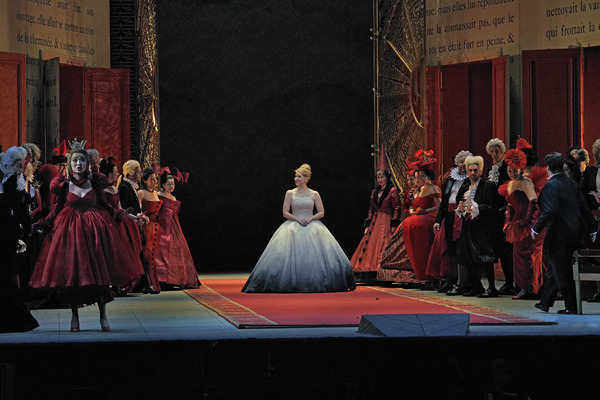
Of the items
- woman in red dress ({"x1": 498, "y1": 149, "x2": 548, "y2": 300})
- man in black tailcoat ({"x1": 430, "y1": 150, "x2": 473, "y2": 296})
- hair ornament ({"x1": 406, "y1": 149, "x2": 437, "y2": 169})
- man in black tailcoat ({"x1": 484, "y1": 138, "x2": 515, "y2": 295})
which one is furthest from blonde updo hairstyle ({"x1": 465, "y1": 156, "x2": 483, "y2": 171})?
hair ornament ({"x1": 406, "y1": 149, "x2": 437, "y2": 169})

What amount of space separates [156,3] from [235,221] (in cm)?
341

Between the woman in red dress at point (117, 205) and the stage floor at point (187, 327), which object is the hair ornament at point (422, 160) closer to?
the stage floor at point (187, 327)

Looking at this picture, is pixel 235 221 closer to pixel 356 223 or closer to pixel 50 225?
pixel 356 223

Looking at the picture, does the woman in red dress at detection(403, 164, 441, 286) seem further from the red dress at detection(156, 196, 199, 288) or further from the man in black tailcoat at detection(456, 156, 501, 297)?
the red dress at detection(156, 196, 199, 288)

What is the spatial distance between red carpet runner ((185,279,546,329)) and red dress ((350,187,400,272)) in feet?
1.99

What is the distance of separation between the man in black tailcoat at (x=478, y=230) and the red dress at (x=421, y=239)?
3.55 feet

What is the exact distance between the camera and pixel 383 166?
1374 cm

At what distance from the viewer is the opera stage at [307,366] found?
20.0 ft

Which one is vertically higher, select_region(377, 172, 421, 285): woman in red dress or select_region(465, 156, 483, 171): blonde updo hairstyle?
select_region(465, 156, 483, 171): blonde updo hairstyle

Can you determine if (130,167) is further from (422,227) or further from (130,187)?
(422,227)

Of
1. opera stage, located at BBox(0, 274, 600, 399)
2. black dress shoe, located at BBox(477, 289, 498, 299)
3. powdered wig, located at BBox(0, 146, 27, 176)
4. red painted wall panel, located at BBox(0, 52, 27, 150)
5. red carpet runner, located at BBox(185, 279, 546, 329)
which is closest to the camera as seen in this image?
opera stage, located at BBox(0, 274, 600, 399)

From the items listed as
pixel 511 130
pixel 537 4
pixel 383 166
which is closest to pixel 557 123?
pixel 511 130

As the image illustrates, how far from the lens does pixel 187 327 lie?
742cm

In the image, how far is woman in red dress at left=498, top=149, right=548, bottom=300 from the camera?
9.94m
